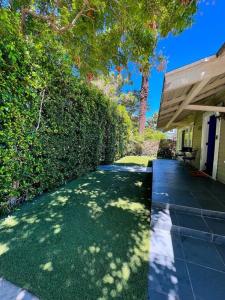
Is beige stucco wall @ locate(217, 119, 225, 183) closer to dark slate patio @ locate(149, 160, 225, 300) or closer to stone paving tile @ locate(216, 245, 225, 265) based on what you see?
dark slate patio @ locate(149, 160, 225, 300)

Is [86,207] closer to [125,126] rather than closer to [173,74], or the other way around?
[173,74]

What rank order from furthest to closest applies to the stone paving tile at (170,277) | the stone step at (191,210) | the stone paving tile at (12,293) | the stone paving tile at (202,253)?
the stone step at (191,210) → the stone paving tile at (202,253) → the stone paving tile at (170,277) → the stone paving tile at (12,293)

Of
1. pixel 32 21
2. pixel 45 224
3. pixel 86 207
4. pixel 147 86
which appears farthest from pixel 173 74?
pixel 147 86

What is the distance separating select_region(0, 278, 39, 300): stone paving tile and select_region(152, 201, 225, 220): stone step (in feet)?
8.60

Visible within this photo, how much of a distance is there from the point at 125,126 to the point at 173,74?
33.9ft

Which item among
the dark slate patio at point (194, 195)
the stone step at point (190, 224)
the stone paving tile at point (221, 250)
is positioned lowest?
the stone paving tile at point (221, 250)

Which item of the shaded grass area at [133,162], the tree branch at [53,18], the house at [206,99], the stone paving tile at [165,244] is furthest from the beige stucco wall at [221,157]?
the tree branch at [53,18]

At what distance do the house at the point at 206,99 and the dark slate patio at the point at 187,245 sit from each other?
2.13 metres

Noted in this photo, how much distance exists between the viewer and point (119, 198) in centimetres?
445

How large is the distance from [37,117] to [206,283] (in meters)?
3.98

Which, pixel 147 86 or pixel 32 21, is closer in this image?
pixel 32 21

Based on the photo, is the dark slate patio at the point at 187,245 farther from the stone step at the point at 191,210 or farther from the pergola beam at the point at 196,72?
the pergola beam at the point at 196,72

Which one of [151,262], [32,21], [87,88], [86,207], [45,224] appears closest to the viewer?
[151,262]

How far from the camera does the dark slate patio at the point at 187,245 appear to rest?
1834 millimetres
